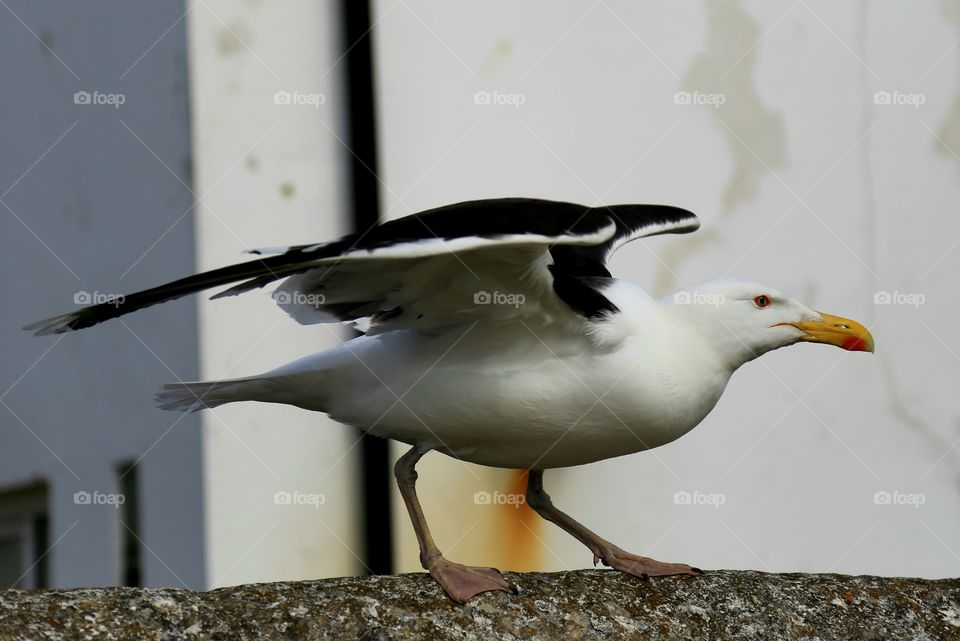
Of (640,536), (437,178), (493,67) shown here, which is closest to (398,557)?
(640,536)

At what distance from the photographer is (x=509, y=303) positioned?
2.95 metres

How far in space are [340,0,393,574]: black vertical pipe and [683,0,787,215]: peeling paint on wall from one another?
1155mm

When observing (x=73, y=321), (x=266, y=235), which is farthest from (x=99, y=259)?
(x=73, y=321)

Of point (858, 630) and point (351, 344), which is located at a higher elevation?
point (351, 344)

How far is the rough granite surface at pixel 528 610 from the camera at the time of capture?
2307 millimetres

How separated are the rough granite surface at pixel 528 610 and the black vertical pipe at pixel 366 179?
198cm

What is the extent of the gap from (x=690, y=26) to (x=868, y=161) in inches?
32.6

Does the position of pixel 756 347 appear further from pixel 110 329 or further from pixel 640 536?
pixel 110 329

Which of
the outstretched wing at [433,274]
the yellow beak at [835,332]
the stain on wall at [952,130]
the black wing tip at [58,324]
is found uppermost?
the stain on wall at [952,130]

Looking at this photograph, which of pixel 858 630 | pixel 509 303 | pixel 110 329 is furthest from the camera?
pixel 110 329

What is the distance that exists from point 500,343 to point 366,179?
1.85 meters

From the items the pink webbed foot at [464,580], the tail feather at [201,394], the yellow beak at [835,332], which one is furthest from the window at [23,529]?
the yellow beak at [835,332]

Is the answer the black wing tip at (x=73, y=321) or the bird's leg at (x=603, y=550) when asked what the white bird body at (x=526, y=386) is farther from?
the black wing tip at (x=73, y=321)

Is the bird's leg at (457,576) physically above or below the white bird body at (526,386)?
below
